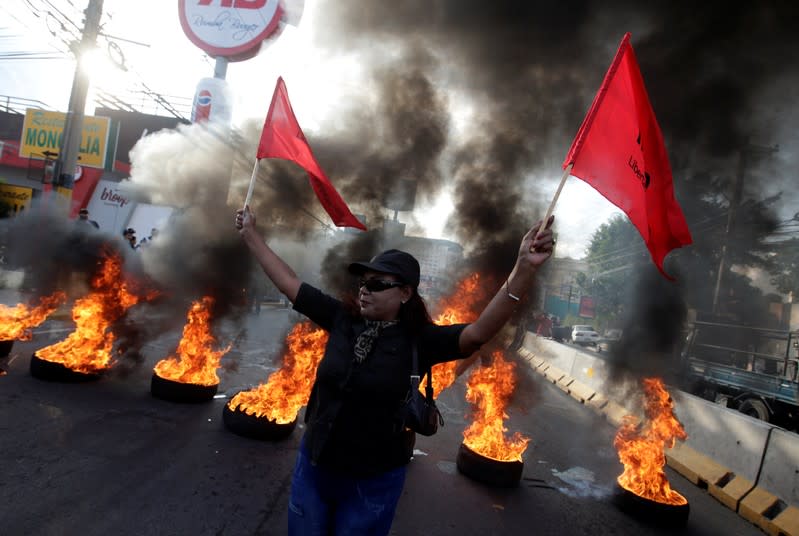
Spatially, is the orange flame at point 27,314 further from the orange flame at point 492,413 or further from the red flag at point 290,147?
the orange flame at point 492,413

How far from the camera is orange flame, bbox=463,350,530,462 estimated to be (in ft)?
16.2

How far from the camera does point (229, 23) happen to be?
11766 millimetres

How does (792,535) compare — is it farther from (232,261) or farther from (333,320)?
(232,261)

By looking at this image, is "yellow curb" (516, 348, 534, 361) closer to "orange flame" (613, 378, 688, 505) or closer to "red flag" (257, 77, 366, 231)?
"orange flame" (613, 378, 688, 505)

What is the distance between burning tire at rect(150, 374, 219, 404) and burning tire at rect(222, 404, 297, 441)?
0.90m

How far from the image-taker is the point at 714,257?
51.7 feet

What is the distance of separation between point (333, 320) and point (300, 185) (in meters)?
6.71

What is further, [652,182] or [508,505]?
[508,505]

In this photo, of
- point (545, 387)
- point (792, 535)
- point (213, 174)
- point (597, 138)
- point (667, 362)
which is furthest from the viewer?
point (545, 387)

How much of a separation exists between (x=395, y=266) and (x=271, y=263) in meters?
0.67

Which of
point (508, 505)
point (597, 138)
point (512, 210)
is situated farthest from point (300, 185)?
point (597, 138)

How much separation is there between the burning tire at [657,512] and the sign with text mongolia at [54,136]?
2016cm

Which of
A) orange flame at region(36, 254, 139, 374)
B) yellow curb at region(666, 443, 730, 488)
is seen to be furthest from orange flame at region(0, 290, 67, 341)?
yellow curb at region(666, 443, 730, 488)

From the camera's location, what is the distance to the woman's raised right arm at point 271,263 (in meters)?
2.16
